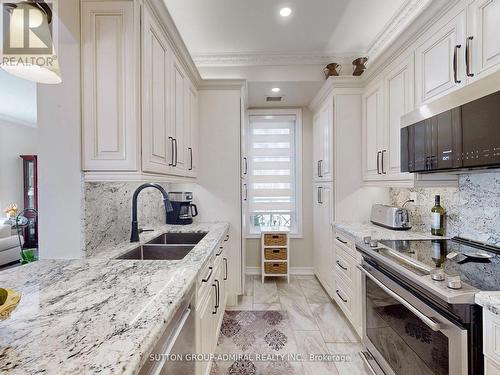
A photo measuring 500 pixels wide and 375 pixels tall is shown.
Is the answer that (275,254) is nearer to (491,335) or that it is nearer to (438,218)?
(438,218)

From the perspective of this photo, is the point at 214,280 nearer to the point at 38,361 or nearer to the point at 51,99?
the point at 38,361

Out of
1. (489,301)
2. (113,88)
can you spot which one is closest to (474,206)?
(489,301)

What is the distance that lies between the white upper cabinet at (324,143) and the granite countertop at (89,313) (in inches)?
82.4

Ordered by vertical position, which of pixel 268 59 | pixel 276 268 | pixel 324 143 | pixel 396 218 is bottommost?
pixel 276 268

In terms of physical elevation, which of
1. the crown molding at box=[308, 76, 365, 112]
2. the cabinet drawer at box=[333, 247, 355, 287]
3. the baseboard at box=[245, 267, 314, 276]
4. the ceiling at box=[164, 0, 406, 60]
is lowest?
the baseboard at box=[245, 267, 314, 276]

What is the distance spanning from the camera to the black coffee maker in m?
2.67

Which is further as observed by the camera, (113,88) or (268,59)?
(268,59)

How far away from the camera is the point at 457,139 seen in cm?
137

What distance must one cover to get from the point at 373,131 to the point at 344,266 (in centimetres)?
137

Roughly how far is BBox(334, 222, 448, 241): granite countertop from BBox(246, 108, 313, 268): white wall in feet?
3.87

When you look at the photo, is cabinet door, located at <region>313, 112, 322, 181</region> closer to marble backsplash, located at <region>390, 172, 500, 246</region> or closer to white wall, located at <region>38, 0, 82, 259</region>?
marble backsplash, located at <region>390, 172, 500, 246</region>

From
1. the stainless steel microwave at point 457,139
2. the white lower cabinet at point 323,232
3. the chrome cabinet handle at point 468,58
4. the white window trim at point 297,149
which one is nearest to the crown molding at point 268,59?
the white window trim at point 297,149

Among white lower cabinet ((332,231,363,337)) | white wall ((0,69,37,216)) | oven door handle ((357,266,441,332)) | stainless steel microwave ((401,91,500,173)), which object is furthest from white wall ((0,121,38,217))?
stainless steel microwave ((401,91,500,173))

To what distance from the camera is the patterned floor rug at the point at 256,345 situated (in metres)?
1.88
